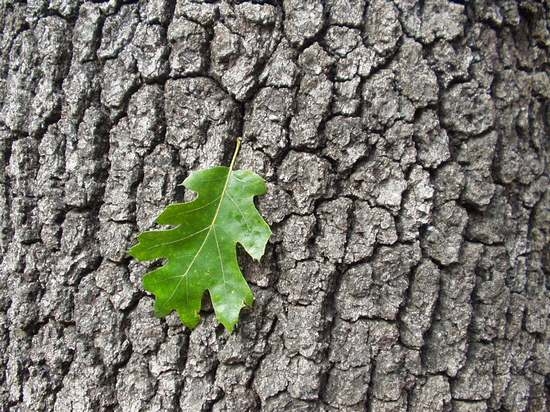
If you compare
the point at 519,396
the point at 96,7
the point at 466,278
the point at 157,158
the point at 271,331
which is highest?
the point at 96,7

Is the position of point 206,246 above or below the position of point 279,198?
below

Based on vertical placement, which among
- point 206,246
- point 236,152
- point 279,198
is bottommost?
point 206,246

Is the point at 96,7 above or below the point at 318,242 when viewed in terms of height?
above

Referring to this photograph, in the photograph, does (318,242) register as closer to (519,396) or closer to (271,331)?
(271,331)

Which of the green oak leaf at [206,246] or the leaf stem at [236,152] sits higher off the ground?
the leaf stem at [236,152]

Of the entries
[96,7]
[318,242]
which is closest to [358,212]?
[318,242]
